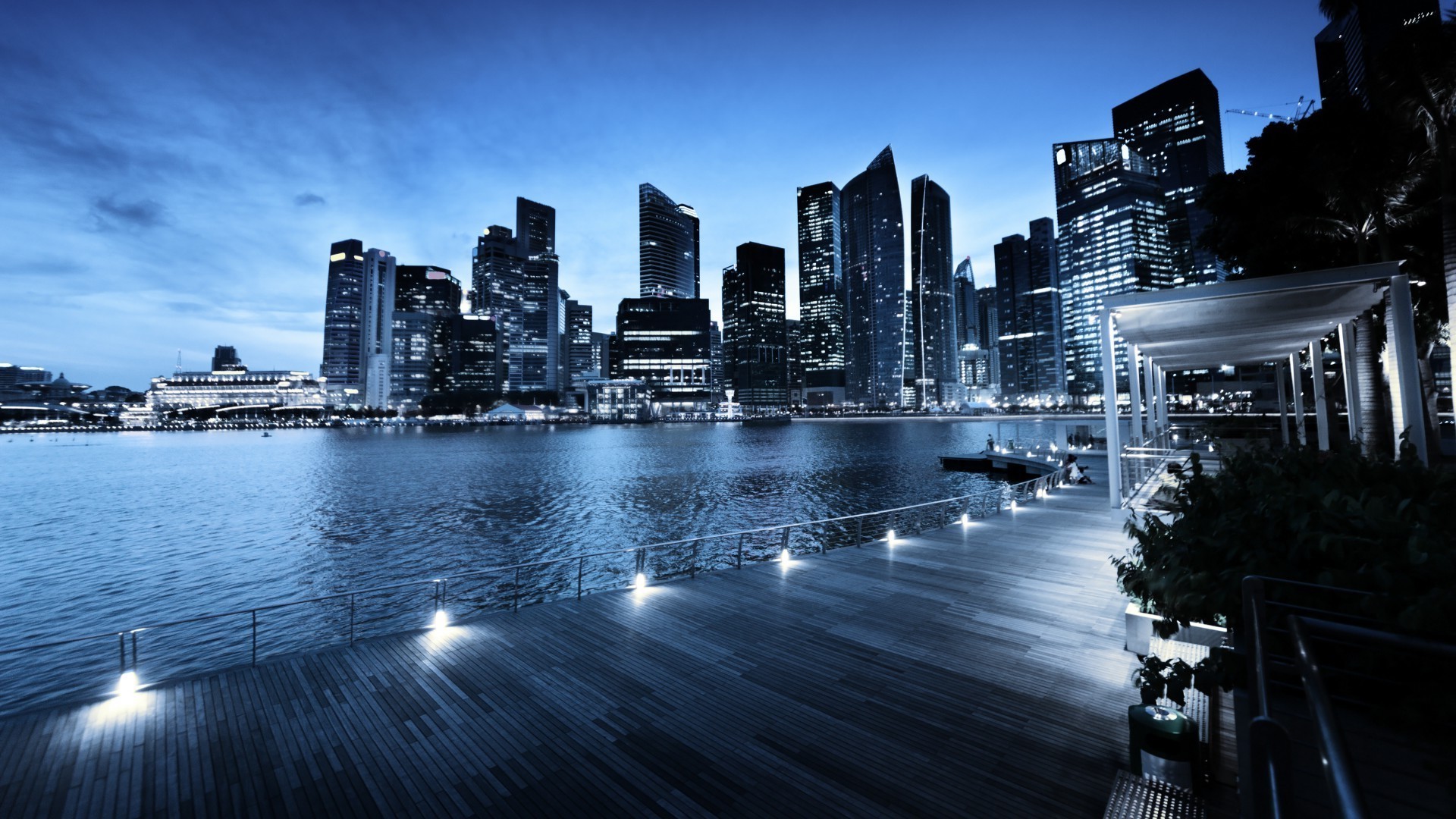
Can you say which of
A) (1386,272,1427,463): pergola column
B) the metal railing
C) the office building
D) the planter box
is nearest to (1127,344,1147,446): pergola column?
the metal railing

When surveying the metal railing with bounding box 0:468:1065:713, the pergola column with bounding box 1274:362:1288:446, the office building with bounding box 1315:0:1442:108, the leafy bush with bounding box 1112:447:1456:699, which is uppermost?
the office building with bounding box 1315:0:1442:108

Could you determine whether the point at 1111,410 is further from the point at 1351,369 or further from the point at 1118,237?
the point at 1118,237

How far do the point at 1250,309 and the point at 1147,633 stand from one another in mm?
11224

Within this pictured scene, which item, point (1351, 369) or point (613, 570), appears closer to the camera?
point (1351, 369)

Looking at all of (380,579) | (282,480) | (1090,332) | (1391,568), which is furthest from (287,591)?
(1090,332)

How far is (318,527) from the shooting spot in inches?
1281

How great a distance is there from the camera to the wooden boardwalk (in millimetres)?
5527

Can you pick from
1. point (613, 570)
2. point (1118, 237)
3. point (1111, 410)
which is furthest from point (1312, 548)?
point (1118, 237)

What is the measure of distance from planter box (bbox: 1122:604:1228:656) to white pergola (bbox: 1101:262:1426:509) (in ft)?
21.3

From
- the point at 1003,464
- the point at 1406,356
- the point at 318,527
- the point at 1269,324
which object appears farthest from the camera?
the point at 1003,464

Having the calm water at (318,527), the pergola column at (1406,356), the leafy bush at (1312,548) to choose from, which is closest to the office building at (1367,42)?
the pergola column at (1406,356)

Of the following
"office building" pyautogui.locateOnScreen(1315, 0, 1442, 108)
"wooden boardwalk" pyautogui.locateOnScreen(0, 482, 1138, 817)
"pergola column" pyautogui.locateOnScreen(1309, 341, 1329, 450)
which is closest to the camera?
"wooden boardwalk" pyautogui.locateOnScreen(0, 482, 1138, 817)

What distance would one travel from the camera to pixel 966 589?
1144 centimetres

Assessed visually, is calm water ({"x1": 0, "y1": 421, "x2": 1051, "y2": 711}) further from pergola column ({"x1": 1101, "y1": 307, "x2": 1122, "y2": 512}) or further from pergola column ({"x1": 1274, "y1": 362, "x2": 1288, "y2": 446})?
pergola column ({"x1": 1274, "y1": 362, "x2": 1288, "y2": 446})
